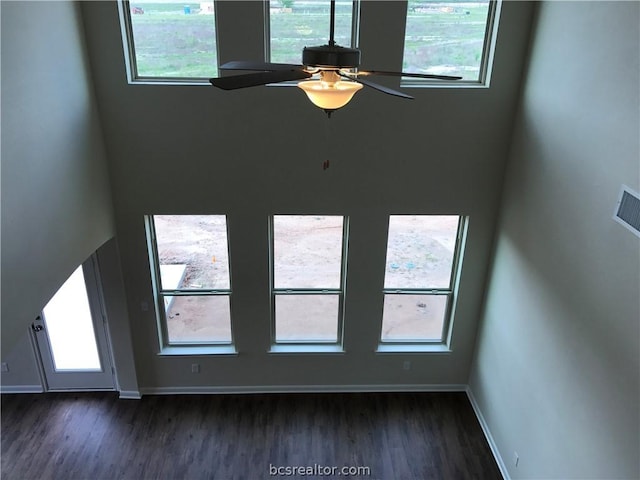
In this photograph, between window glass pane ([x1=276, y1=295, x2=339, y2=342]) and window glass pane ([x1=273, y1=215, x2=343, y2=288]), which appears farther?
window glass pane ([x1=276, y1=295, x2=339, y2=342])

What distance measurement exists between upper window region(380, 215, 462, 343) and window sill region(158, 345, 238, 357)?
6.30 feet

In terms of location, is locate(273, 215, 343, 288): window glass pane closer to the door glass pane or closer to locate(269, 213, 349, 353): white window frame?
locate(269, 213, 349, 353): white window frame

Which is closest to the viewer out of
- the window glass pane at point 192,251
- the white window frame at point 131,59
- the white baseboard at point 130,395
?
the white window frame at point 131,59

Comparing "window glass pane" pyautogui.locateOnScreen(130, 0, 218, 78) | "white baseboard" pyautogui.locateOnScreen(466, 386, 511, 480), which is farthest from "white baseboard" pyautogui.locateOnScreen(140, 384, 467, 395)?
"window glass pane" pyautogui.locateOnScreen(130, 0, 218, 78)

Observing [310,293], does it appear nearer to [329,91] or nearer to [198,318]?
[198,318]

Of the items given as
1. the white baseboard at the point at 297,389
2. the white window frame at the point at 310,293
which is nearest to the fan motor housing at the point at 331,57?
the white window frame at the point at 310,293

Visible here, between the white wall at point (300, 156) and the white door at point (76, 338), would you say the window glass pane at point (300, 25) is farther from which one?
the white door at point (76, 338)

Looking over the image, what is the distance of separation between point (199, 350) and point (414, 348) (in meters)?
2.65

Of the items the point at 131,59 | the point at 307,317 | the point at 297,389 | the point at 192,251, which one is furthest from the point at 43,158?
the point at 297,389

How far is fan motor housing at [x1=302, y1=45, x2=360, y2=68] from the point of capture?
231 cm

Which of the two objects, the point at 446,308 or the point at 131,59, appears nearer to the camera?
the point at 131,59

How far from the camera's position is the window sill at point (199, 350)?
5.91 meters

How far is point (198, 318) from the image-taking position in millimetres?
5895

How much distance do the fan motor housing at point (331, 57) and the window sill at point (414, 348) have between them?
14.2 ft
